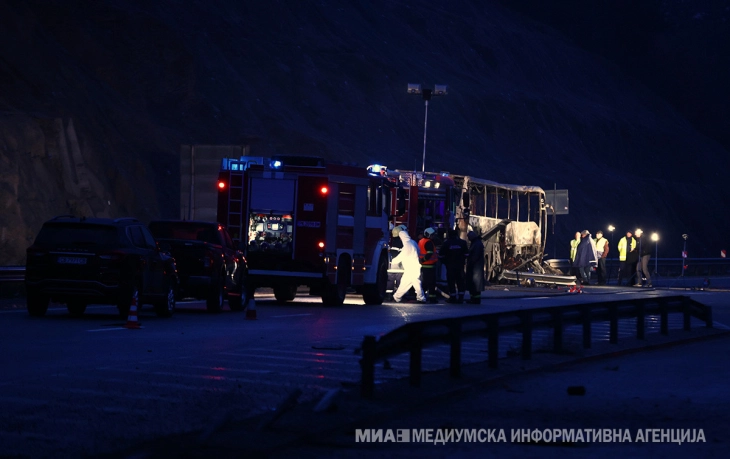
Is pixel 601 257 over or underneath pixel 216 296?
over

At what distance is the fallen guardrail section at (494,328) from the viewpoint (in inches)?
441

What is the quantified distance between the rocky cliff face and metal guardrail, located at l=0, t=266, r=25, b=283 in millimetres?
12181

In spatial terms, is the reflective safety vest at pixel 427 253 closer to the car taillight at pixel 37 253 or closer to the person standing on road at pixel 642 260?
the car taillight at pixel 37 253

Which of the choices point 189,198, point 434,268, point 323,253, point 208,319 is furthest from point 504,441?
point 189,198

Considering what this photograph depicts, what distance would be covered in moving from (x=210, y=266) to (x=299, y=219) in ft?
13.5

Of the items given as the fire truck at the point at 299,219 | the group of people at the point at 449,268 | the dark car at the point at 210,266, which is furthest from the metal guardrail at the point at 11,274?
the group of people at the point at 449,268

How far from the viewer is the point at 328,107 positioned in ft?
251

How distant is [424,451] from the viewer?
8461 millimetres

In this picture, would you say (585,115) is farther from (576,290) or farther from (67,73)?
(576,290)

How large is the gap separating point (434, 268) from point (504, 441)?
22728mm

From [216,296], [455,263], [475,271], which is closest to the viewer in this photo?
[216,296]

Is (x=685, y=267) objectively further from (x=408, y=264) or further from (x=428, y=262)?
(x=408, y=264)

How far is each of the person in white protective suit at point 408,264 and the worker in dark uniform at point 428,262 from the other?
0.82 feet

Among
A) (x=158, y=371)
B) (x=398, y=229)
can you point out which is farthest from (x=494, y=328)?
(x=398, y=229)
